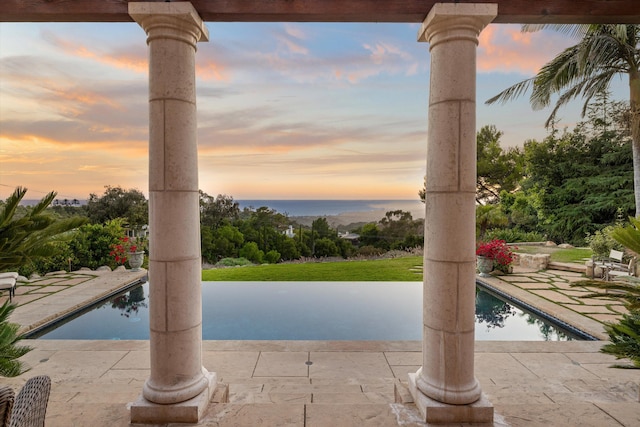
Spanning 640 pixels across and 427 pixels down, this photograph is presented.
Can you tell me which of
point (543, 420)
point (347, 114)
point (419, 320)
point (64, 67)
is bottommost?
point (419, 320)

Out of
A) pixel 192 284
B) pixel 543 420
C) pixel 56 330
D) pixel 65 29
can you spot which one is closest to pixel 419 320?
pixel 543 420

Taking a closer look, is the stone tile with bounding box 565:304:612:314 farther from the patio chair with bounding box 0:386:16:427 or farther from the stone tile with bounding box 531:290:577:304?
the patio chair with bounding box 0:386:16:427

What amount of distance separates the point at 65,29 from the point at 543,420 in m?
13.4

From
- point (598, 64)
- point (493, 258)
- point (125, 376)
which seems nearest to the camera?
point (125, 376)

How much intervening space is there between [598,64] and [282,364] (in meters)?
12.5

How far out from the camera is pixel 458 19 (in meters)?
2.91

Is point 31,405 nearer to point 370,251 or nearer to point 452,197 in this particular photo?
point 452,197

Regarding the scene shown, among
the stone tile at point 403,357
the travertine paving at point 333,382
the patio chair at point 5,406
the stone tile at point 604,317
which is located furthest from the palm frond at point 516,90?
the patio chair at point 5,406

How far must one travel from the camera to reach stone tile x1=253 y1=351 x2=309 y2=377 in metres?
4.55

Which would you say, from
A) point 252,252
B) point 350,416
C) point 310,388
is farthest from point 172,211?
point 252,252

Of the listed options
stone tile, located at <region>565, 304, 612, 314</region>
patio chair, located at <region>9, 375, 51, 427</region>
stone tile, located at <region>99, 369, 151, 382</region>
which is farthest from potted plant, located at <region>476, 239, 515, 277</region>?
patio chair, located at <region>9, 375, 51, 427</region>

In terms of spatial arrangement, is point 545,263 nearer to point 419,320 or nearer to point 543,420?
point 419,320

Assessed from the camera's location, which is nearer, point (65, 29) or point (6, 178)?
point (65, 29)

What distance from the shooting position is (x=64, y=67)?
38.8ft
